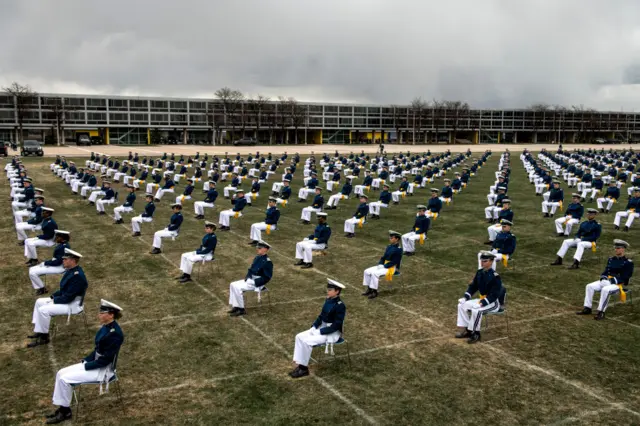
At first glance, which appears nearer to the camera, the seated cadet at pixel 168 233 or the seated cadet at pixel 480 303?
the seated cadet at pixel 480 303

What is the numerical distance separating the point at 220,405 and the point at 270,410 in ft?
2.69

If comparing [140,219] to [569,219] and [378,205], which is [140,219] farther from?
[569,219]

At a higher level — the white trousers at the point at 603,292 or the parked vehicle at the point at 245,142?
the parked vehicle at the point at 245,142

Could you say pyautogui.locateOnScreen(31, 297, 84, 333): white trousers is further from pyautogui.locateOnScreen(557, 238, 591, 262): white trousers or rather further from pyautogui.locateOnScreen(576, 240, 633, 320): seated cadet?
pyautogui.locateOnScreen(557, 238, 591, 262): white trousers

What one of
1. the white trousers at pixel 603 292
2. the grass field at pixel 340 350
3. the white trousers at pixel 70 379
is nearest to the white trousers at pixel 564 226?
the grass field at pixel 340 350

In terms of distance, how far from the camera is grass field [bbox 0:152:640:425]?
8695 mm

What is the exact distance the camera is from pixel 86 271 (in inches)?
668

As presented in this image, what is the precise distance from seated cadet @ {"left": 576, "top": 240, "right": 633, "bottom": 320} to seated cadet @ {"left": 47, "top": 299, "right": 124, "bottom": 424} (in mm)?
10453

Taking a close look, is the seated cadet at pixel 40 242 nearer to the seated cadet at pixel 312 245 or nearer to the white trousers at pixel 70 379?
the seated cadet at pixel 312 245

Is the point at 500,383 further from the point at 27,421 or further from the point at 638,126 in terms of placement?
the point at 638,126

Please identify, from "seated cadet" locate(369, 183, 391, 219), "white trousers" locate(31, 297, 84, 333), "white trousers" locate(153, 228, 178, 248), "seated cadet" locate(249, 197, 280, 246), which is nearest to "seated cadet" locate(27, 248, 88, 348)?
"white trousers" locate(31, 297, 84, 333)

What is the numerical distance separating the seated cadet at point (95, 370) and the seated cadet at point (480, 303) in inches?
270

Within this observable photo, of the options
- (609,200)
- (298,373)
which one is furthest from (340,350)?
(609,200)

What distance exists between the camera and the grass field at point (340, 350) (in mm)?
8695
